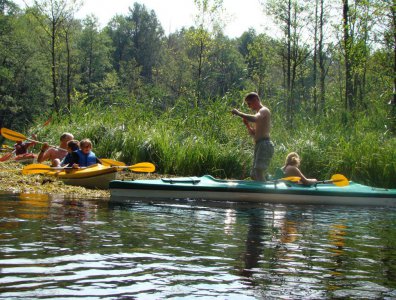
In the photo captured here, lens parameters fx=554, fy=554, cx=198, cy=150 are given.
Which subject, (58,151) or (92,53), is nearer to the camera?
(58,151)

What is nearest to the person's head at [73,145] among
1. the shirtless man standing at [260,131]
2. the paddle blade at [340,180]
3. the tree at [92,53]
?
the shirtless man standing at [260,131]

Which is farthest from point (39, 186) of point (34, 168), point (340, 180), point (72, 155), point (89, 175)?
point (340, 180)

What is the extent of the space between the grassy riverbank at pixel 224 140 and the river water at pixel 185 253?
3833 millimetres

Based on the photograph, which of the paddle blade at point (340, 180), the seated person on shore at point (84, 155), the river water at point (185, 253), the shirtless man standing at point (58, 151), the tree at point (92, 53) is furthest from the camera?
the tree at point (92, 53)

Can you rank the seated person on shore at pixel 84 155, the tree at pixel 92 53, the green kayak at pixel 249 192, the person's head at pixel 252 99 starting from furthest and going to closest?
the tree at pixel 92 53 → the seated person on shore at pixel 84 155 → the person's head at pixel 252 99 → the green kayak at pixel 249 192

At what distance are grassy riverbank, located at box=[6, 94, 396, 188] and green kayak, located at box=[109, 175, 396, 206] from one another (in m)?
2.11

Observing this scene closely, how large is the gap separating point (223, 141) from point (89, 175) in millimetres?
4256

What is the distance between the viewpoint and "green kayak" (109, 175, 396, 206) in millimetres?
8133

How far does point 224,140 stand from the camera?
1252 centimetres

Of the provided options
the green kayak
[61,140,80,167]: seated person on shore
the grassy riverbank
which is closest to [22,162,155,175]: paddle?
[61,140,80,167]: seated person on shore

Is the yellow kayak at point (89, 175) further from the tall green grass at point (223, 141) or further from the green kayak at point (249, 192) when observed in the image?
the tall green grass at point (223, 141)

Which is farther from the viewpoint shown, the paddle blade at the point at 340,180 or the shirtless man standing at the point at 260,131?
the paddle blade at the point at 340,180

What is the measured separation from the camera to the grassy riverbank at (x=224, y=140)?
10.9 metres

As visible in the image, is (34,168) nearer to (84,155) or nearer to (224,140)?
(84,155)
